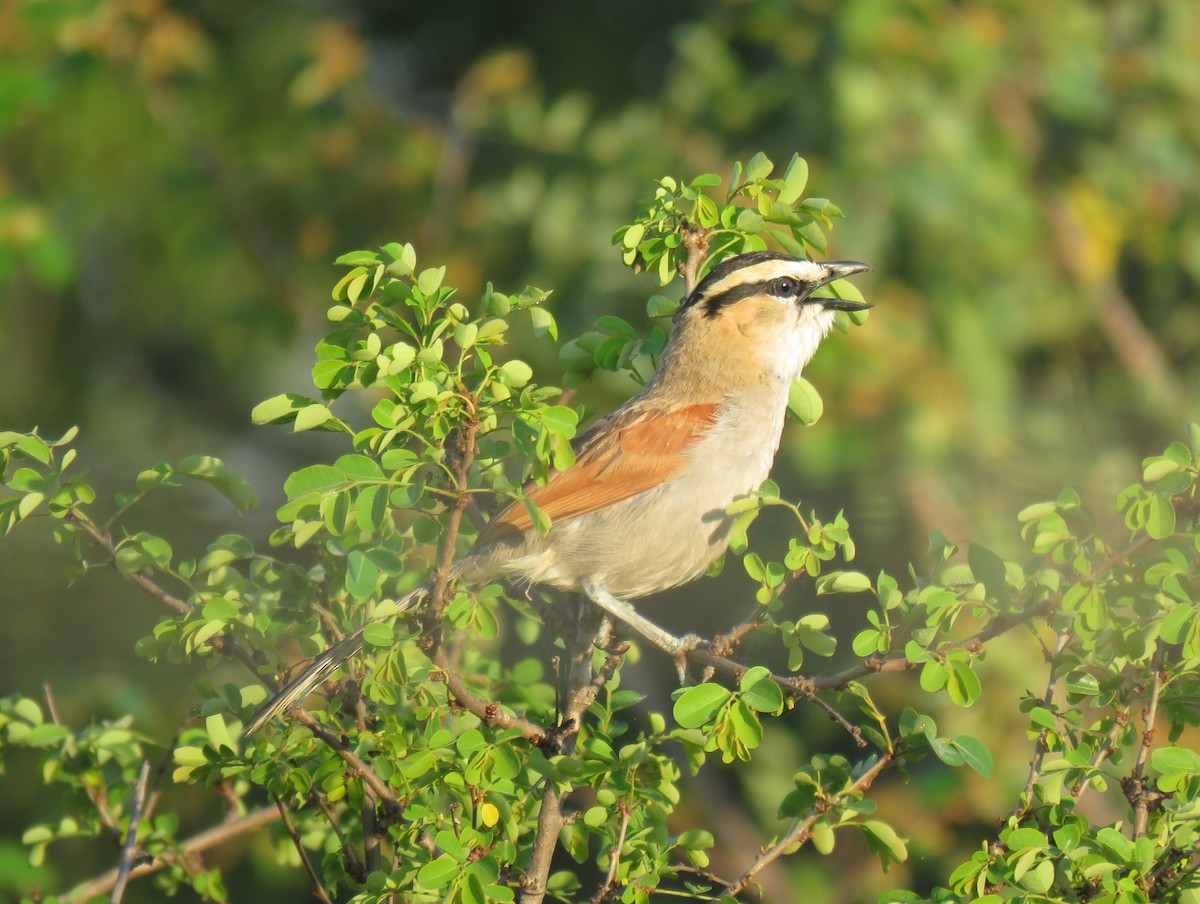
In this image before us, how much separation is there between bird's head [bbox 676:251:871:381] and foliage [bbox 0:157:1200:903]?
116cm

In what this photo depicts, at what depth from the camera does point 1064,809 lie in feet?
7.54

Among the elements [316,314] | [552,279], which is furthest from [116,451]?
[552,279]

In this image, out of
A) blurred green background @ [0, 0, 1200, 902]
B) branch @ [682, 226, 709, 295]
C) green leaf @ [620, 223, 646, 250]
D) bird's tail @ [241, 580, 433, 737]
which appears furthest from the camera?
blurred green background @ [0, 0, 1200, 902]

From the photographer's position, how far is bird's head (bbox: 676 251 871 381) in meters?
3.99

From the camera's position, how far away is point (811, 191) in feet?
19.7

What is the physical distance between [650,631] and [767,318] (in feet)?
4.02

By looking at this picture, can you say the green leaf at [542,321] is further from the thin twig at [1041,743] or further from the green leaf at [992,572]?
the thin twig at [1041,743]

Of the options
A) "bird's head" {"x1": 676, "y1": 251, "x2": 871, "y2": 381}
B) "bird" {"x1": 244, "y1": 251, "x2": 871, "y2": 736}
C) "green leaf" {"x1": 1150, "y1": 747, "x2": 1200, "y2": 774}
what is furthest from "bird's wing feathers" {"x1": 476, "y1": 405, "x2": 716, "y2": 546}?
"green leaf" {"x1": 1150, "y1": 747, "x2": 1200, "y2": 774}

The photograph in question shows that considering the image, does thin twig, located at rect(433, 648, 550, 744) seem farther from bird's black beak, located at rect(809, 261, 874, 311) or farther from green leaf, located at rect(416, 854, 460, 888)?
bird's black beak, located at rect(809, 261, 874, 311)

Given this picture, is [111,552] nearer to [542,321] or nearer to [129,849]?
[129,849]

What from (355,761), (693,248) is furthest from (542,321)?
(355,761)

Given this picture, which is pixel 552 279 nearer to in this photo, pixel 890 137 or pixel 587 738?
pixel 890 137

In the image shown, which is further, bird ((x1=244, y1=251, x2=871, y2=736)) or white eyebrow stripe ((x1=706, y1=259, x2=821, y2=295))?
white eyebrow stripe ((x1=706, y1=259, x2=821, y2=295))

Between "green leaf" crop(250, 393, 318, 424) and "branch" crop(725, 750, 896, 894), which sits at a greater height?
"green leaf" crop(250, 393, 318, 424)
